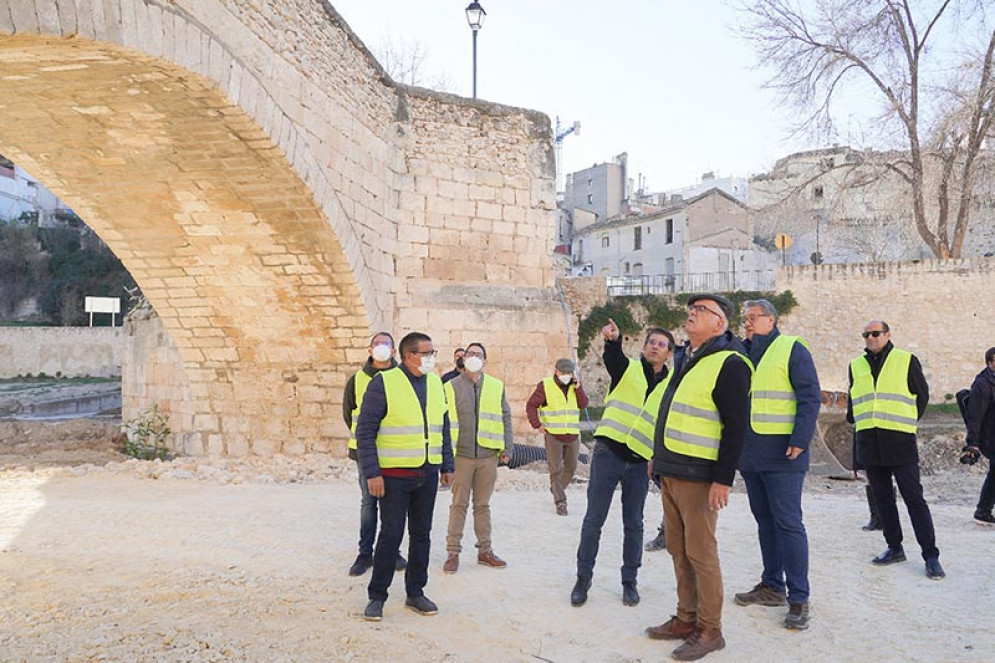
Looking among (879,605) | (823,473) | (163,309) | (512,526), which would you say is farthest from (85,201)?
(823,473)

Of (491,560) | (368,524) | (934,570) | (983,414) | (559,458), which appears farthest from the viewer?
(559,458)

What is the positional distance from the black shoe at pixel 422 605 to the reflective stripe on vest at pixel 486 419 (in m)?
1.12

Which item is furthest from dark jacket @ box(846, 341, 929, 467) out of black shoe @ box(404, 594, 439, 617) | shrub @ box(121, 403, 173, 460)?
shrub @ box(121, 403, 173, 460)

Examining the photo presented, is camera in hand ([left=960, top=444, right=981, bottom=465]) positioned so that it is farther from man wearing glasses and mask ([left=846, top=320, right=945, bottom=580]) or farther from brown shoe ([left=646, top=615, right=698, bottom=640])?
brown shoe ([left=646, top=615, right=698, bottom=640])

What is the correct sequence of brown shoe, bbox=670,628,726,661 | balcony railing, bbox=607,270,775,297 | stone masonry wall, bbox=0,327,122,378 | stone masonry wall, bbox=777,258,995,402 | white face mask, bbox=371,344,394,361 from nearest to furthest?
brown shoe, bbox=670,628,726,661
white face mask, bbox=371,344,394,361
stone masonry wall, bbox=777,258,995,402
balcony railing, bbox=607,270,775,297
stone masonry wall, bbox=0,327,122,378

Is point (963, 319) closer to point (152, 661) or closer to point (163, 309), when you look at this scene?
point (163, 309)

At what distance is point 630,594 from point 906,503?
2004 mm

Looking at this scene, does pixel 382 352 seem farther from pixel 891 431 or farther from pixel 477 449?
pixel 891 431

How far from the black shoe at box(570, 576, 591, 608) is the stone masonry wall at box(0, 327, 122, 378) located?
29.8 meters

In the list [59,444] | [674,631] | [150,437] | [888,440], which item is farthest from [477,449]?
[59,444]

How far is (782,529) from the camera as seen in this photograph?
4.05 meters

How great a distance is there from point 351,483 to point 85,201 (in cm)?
409

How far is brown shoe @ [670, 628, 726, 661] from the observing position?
3.43m

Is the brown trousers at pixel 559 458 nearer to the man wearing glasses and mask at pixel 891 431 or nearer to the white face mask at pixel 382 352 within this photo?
the white face mask at pixel 382 352
